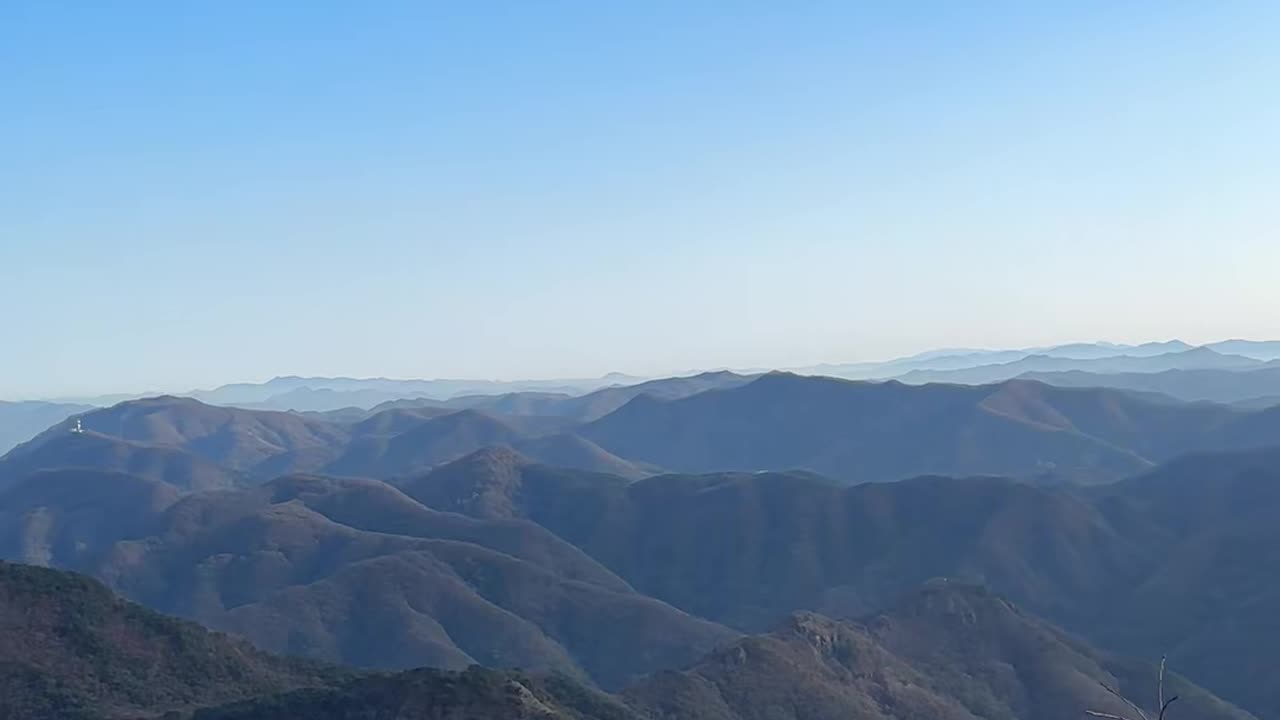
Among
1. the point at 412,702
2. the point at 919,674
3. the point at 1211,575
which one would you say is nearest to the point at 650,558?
the point at 1211,575

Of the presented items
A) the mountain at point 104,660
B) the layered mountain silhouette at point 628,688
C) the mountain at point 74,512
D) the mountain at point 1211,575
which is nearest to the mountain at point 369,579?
the mountain at point 74,512

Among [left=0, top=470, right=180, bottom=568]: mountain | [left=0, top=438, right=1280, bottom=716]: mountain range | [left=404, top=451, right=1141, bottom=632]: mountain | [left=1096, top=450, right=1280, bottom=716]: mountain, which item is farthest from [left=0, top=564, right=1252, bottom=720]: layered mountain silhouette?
[left=0, top=470, right=180, bottom=568]: mountain

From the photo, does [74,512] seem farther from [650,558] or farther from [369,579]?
[369,579]

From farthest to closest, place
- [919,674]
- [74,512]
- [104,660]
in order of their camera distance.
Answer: [74,512]
[919,674]
[104,660]

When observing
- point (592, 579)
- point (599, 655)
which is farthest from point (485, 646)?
point (592, 579)

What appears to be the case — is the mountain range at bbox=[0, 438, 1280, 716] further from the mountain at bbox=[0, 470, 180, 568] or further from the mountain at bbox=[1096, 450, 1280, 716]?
the mountain at bbox=[0, 470, 180, 568]

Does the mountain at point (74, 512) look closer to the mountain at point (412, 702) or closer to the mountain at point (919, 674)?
the mountain at point (919, 674)
